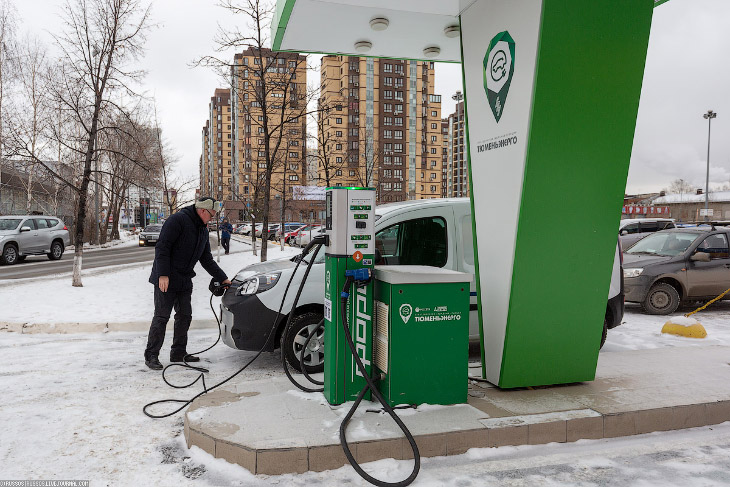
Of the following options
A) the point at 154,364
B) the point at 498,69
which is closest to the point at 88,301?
the point at 154,364

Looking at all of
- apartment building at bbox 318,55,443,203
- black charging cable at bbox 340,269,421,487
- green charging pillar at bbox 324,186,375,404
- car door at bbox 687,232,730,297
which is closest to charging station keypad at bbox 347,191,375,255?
green charging pillar at bbox 324,186,375,404

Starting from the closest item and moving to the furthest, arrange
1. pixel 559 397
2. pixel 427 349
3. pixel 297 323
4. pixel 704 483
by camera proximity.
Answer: pixel 704 483 → pixel 427 349 → pixel 559 397 → pixel 297 323

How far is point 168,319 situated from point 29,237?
18.1 m

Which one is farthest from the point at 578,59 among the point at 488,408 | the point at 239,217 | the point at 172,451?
the point at 239,217

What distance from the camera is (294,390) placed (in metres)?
4.52

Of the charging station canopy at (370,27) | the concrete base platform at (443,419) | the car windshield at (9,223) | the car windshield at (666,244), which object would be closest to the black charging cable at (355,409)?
the concrete base platform at (443,419)

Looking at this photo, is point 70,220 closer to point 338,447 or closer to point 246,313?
point 246,313

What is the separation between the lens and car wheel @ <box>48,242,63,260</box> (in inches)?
846

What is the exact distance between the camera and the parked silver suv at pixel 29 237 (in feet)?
63.2

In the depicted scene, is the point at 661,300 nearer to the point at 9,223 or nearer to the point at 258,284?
the point at 258,284

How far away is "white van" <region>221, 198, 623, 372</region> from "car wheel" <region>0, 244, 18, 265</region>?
17.7m

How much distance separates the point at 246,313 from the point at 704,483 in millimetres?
4157

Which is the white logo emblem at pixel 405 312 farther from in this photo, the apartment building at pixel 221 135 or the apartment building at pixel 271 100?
the apartment building at pixel 221 135

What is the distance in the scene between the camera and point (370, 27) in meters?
6.03
